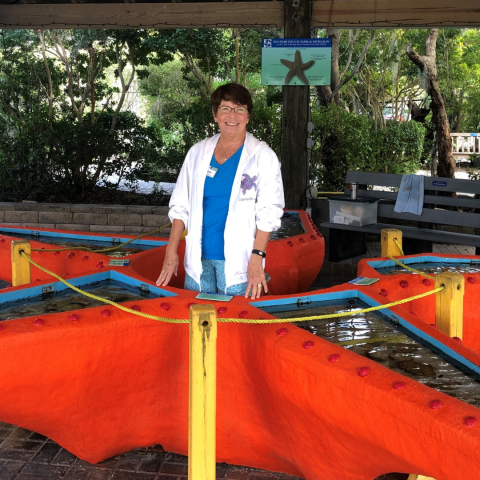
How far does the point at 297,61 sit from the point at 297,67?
0.24 ft

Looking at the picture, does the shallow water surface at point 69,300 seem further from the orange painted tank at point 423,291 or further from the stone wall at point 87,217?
the stone wall at point 87,217

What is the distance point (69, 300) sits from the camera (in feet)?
11.5

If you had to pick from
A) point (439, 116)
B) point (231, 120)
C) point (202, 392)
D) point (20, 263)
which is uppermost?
point (439, 116)

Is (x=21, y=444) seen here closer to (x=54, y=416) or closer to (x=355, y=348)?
(x=54, y=416)

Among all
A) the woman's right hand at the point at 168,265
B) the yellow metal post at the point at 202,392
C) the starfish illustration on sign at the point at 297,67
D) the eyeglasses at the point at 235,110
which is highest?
the starfish illustration on sign at the point at 297,67

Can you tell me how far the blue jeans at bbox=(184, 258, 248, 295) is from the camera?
3482 mm

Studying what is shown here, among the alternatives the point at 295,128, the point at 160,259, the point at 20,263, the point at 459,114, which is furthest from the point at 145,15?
the point at 459,114

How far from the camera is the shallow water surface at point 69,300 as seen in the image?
3291mm

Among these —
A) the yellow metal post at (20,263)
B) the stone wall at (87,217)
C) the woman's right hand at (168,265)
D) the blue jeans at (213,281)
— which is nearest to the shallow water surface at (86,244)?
the yellow metal post at (20,263)

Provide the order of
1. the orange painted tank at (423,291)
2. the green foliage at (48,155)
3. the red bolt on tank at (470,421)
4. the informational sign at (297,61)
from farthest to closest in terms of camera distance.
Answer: the green foliage at (48,155)
the informational sign at (297,61)
the orange painted tank at (423,291)
the red bolt on tank at (470,421)

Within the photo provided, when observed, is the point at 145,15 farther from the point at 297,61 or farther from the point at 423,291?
the point at 423,291

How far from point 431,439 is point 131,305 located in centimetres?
160

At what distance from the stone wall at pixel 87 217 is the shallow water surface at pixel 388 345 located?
227 inches

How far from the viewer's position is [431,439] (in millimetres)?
2262
